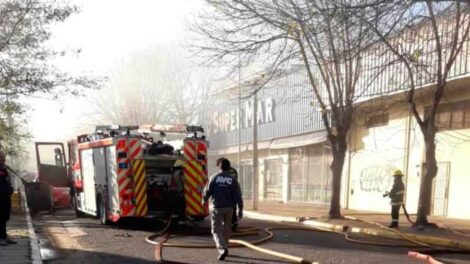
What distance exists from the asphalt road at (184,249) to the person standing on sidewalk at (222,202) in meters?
0.42

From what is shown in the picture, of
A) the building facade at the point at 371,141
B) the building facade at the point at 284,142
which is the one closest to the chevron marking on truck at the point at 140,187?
the building facade at the point at 371,141

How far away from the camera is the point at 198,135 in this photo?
1431 cm

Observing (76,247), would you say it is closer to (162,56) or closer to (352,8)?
(352,8)

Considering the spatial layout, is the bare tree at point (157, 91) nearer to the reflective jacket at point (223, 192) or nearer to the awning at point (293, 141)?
the awning at point (293, 141)

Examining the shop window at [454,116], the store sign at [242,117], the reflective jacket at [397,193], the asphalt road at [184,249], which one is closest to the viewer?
the asphalt road at [184,249]

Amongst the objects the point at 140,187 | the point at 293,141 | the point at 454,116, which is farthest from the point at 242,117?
the point at 140,187

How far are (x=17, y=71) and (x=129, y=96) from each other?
103 feet

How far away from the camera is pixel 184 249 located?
400 inches

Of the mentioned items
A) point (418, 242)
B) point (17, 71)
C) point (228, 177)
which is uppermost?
point (17, 71)

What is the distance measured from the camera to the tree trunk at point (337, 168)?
18.0 meters

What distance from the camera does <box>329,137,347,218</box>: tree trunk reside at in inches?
707

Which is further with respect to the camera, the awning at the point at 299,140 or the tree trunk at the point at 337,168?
the awning at the point at 299,140

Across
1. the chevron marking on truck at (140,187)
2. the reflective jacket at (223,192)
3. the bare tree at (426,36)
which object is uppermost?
the bare tree at (426,36)

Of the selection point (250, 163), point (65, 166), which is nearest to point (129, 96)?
point (250, 163)
